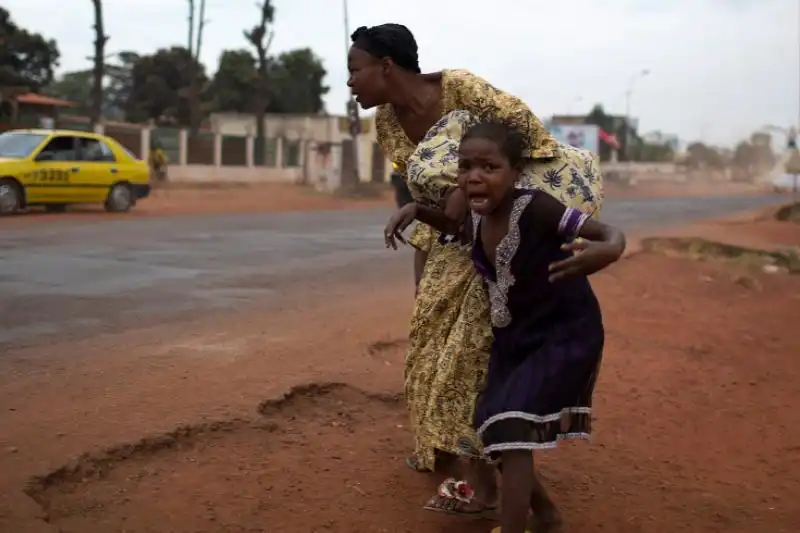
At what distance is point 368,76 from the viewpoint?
2941 mm

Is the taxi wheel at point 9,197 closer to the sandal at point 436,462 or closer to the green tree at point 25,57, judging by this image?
the sandal at point 436,462

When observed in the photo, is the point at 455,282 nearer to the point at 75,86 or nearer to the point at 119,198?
the point at 119,198

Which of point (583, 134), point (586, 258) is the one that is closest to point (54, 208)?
point (586, 258)

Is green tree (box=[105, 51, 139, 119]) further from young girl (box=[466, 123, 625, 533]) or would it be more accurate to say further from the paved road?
young girl (box=[466, 123, 625, 533])

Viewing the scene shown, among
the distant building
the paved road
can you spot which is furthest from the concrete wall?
the paved road

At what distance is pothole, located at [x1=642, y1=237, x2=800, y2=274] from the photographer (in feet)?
35.1

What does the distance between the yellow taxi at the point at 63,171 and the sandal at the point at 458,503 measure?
45.2ft

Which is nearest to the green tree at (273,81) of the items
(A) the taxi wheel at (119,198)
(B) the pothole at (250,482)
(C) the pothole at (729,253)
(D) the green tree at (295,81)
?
(D) the green tree at (295,81)

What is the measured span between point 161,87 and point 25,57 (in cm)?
985

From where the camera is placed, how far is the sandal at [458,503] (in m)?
2.98

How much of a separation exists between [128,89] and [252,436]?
2113 inches

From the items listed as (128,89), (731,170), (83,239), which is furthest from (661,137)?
(83,239)

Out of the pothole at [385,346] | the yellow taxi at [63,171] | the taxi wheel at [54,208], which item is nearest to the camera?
the pothole at [385,346]

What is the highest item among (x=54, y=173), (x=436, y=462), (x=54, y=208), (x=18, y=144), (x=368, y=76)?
(x=18, y=144)
